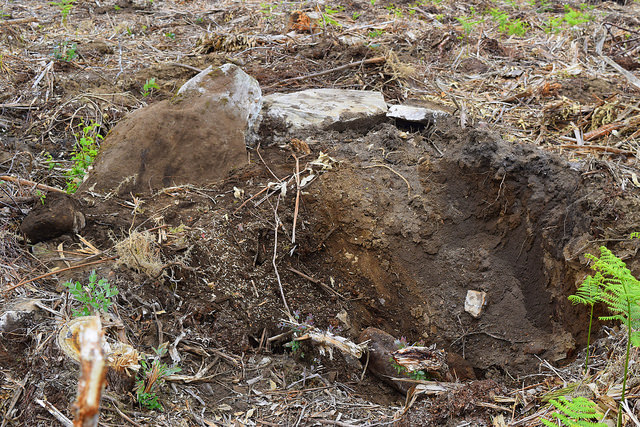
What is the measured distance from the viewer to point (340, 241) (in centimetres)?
350

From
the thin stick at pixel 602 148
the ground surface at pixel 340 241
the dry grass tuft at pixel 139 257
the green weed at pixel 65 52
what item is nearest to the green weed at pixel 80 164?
the ground surface at pixel 340 241

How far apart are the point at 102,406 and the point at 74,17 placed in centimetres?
672

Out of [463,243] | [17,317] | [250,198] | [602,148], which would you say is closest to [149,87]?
[250,198]

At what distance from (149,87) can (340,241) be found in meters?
2.77

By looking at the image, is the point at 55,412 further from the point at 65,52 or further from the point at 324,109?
the point at 65,52

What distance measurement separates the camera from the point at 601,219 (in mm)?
2928

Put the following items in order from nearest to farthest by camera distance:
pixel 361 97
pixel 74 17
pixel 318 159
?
pixel 318 159 < pixel 361 97 < pixel 74 17

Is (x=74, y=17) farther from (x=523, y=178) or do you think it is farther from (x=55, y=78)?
(x=523, y=178)

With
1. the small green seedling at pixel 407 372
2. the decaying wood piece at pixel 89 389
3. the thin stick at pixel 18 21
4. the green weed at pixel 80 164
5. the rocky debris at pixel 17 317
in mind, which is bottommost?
the small green seedling at pixel 407 372

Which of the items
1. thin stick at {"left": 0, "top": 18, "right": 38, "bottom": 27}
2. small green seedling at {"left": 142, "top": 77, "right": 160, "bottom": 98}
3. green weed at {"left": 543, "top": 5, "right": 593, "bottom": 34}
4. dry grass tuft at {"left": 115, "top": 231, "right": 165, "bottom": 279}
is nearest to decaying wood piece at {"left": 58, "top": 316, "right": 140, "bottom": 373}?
dry grass tuft at {"left": 115, "top": 231, "right": 165, "bottom": 279}

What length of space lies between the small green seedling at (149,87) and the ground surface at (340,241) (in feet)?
0.12

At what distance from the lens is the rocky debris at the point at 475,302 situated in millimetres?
3322

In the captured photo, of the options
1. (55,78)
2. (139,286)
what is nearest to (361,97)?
(139,286)

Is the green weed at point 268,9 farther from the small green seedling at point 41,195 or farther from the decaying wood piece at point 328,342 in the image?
the decaying wood piece at point 328,342
